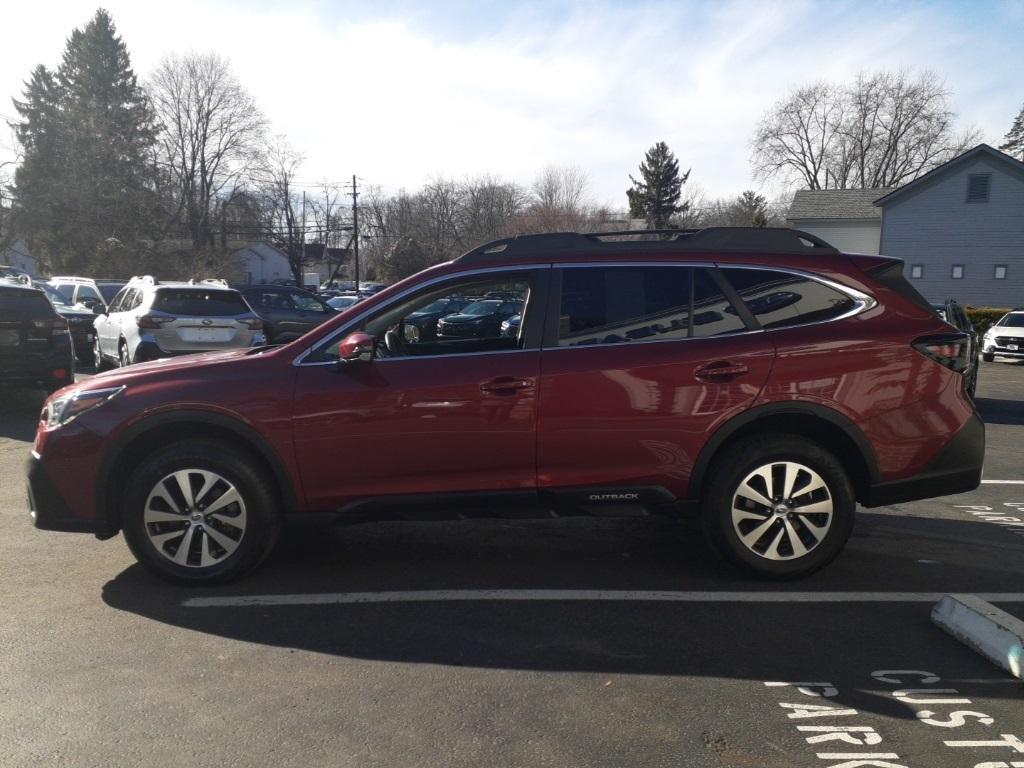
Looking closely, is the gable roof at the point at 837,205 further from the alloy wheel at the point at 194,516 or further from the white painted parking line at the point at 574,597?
the alloy wheel at the point at 194,516

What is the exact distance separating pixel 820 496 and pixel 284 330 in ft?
52.7

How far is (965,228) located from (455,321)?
1506 inches

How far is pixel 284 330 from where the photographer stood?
19.0 metres

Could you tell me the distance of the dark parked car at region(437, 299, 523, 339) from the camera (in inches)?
189

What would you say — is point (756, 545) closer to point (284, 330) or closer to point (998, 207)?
point (284, 330)

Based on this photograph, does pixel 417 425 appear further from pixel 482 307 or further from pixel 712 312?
pixel 712 312

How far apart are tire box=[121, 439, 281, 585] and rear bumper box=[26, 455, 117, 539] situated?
18 cm

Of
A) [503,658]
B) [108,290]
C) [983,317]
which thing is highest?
[108,290]

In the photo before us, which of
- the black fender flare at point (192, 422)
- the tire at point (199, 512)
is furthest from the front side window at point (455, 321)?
the tire at point (199, 512)

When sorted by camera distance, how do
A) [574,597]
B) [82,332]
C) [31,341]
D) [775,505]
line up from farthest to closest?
[82,332]
[31,341]
[775,505]
[574,597]

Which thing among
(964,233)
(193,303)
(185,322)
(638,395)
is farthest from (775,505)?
(964,233)

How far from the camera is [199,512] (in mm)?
4617

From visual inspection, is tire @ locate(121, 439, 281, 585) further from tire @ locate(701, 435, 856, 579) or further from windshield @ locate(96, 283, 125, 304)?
windshield @ locate(96, 283, 125, 304)

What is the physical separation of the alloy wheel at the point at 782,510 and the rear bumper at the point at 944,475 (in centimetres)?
37
